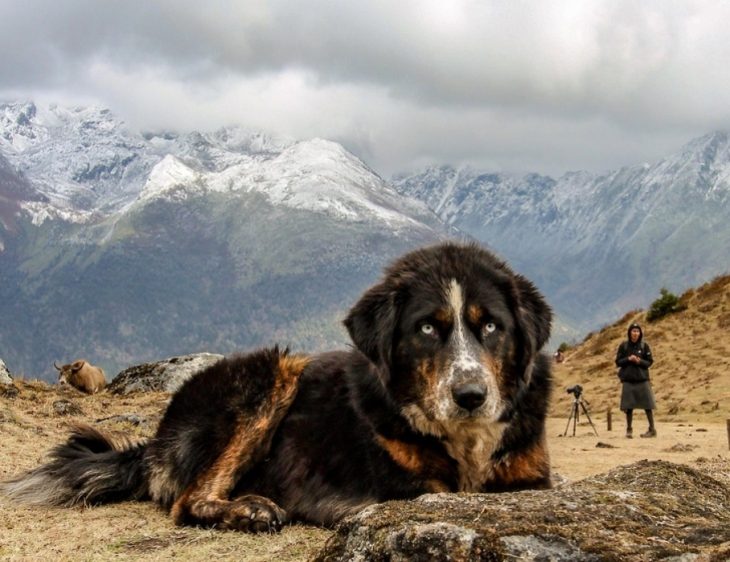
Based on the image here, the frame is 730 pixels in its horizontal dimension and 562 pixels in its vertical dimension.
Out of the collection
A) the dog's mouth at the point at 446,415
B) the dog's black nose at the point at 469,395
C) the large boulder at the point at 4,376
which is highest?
the large boulder at the point at 4,376

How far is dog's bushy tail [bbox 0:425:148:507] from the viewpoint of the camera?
7578mm

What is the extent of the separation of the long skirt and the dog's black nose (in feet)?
54.1

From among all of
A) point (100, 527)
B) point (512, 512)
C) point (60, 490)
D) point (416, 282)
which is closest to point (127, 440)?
point (60, 490)

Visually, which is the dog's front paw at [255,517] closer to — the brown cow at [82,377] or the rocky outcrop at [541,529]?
the rocky outcrop at [541,529]

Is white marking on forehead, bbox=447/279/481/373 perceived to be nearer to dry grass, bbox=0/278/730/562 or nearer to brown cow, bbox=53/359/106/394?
dry grass, bbox=0/278/730/562

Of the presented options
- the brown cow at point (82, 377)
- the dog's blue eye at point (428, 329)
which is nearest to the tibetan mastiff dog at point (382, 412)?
the dog's blue eye at point (428, 329)

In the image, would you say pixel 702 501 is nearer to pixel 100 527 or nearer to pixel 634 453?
pixel 100 527

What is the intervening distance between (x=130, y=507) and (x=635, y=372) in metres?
15.8

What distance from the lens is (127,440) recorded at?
826 centimetres

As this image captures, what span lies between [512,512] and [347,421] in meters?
3.08

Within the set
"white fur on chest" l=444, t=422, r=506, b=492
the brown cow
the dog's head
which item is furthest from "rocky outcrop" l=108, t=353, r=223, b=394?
"white fur on chest" l=444, t=422, r=506, b=492

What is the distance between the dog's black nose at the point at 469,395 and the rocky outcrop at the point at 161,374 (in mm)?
17954

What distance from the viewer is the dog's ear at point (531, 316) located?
5.93m

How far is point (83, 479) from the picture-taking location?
7.66 m
